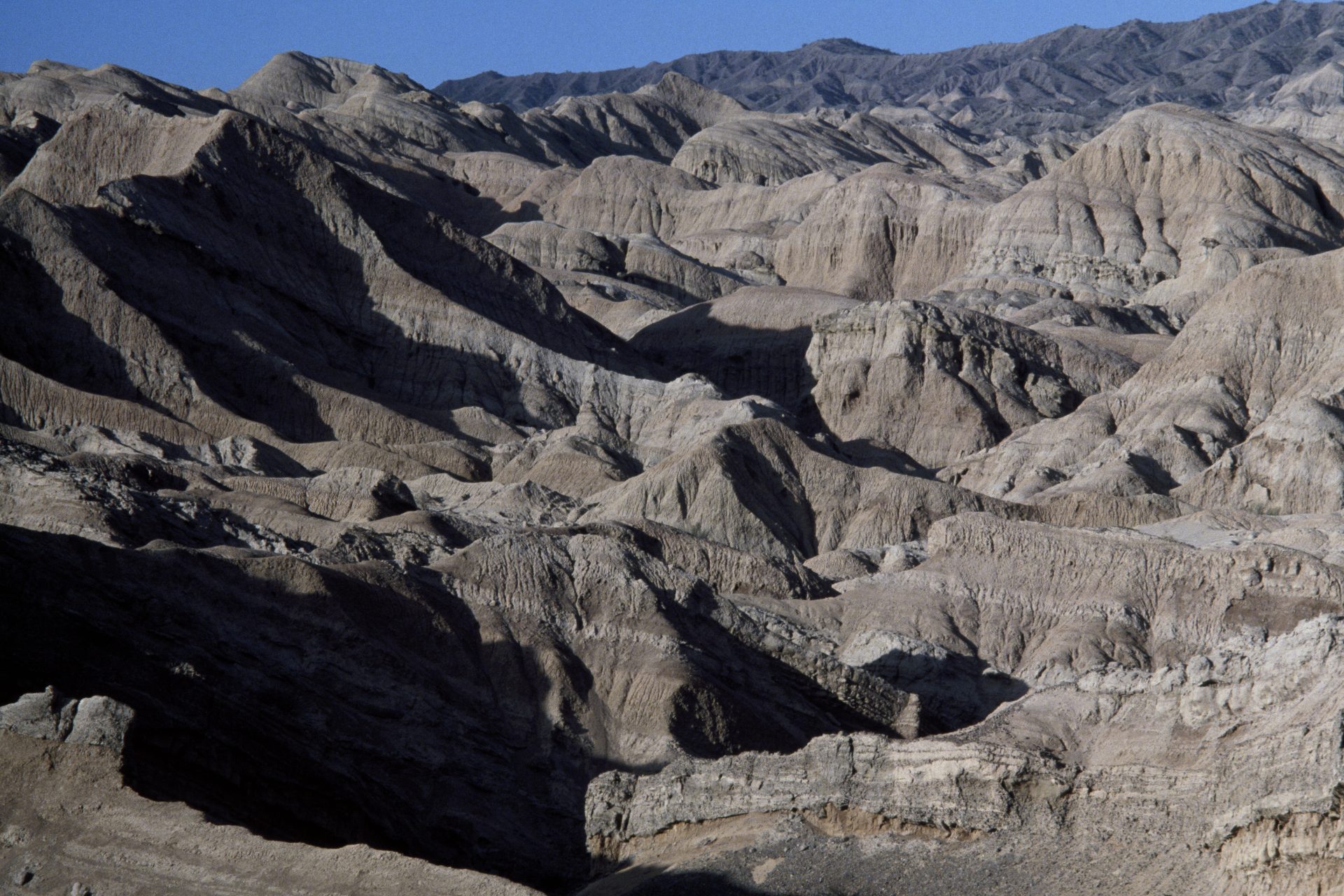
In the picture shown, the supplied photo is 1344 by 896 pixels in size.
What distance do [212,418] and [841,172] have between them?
3291 inches

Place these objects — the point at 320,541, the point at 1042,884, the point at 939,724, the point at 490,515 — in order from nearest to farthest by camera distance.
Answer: the point at 1042,884
the point at 939,724
the point at 320,541
the point at 490,515


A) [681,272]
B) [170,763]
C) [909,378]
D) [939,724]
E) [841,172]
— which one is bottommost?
[170,763]

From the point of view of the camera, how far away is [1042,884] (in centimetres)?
2519

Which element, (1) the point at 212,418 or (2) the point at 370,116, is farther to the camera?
(2) the point at 370,116

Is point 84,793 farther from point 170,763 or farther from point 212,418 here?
point 212,418

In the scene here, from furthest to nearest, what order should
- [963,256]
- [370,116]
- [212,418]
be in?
[370,116]
[963,256]
[212,418]

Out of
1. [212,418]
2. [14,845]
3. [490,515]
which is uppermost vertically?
[212,418]

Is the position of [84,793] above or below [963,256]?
below

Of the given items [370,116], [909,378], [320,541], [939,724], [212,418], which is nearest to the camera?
[939,724]

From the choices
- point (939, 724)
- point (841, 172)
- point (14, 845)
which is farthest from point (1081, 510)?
point (841, 172)

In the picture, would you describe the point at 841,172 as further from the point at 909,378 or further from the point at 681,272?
the point at 909,378

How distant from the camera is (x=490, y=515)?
59969 millimetres

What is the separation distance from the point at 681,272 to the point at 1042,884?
10031cm

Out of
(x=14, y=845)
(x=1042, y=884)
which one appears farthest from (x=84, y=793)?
(x=1042, y=884)
